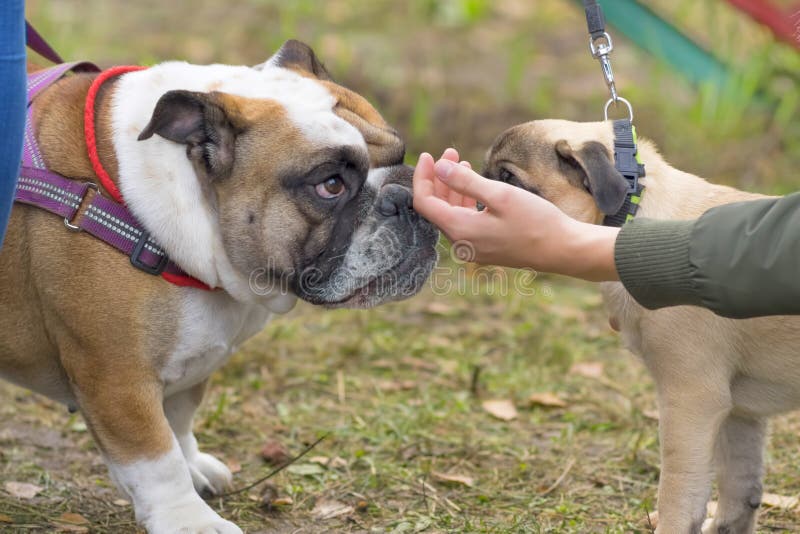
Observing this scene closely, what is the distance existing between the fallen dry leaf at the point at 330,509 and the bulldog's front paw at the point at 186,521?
0.51 metres

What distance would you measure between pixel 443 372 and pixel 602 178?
195 cm

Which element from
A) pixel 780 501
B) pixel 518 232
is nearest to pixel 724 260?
pixel 518 232

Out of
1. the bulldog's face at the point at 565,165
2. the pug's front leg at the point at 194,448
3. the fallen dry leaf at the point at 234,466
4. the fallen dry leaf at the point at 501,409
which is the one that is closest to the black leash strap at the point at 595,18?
the bulldog's face at the point at 565,165

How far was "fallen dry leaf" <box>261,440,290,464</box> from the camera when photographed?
418cm

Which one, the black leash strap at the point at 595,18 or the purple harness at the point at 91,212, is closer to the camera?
the purple harness at the point at 91,212

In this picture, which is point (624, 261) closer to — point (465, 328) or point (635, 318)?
point (635, 318)

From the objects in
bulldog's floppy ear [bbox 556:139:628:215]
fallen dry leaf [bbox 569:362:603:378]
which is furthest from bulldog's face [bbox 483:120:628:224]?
fallen dry leaf [bbox 569:362:603:378]

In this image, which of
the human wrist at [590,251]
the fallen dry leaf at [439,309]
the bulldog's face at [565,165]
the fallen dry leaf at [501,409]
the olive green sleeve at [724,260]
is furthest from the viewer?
the fallen dry leaf at [439,309]

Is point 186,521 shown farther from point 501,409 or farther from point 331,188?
point 501,409

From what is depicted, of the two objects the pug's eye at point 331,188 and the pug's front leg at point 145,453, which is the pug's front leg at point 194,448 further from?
the pug's eye at point 331,188

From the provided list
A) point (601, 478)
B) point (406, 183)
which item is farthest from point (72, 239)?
point (601, 478)

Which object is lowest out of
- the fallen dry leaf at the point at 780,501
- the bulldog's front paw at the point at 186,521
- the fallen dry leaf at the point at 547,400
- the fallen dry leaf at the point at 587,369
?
the fallen dry leaf at the point at 587,369

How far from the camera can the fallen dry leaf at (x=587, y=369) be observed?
199 inches

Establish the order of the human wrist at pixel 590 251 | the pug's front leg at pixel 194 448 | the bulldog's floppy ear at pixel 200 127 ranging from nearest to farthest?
the human wrist at pixel 590 251 < the bulldog's floppy ear at pixel 200 127 < the pug's front leg at pixel 194 448
